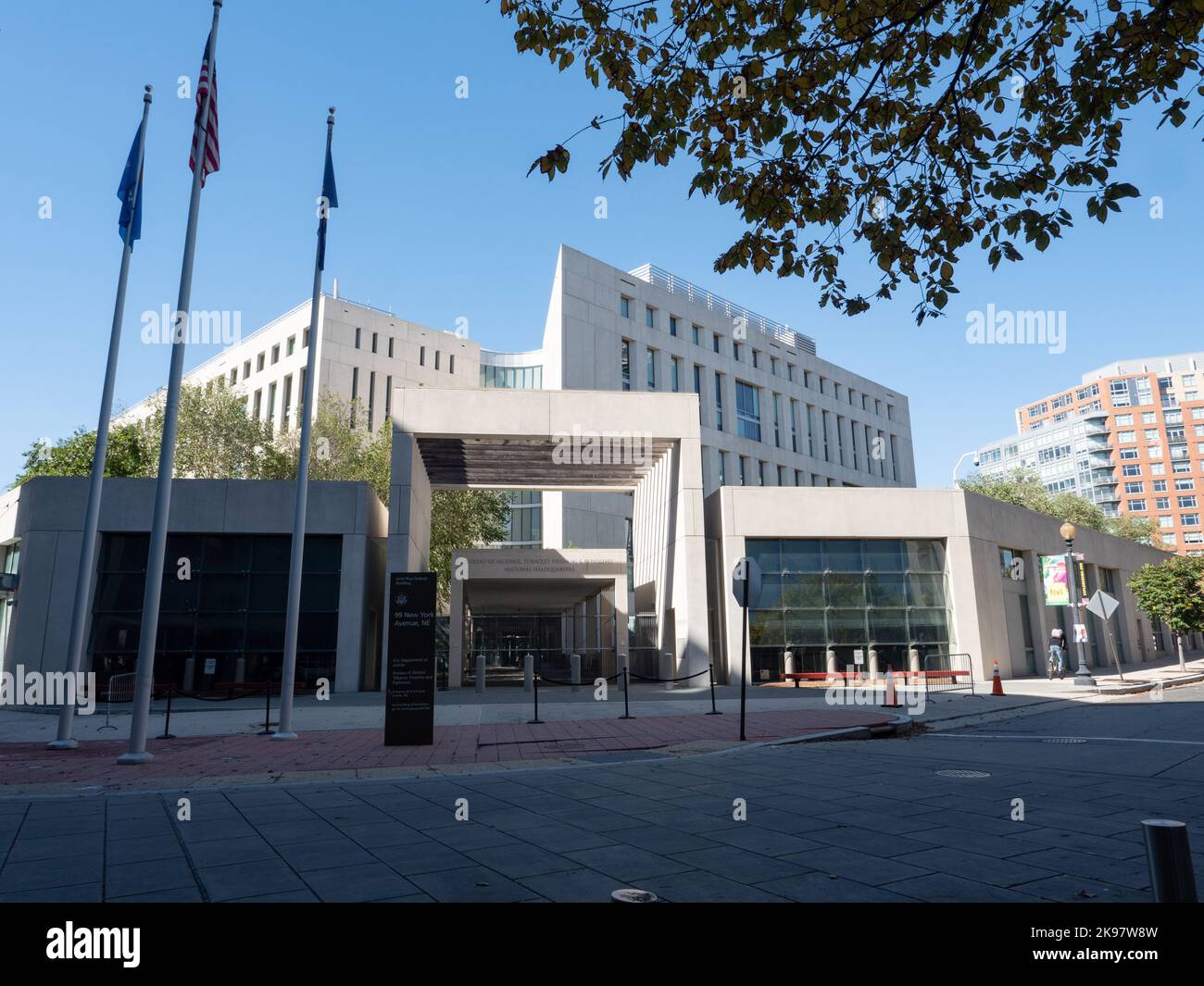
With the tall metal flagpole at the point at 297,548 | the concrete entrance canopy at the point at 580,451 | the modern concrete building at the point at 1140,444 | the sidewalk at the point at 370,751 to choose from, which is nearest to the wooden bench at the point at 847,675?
the concrete entrance canopy at the point at 580,451

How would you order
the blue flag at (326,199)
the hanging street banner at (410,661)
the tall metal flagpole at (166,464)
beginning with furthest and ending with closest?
the blue flag at (326,199) → the hanging street banner at (410,661) → the tall metal flagpole at (166,464)

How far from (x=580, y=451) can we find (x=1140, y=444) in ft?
427

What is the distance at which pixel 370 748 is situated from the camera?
11859 millimetres

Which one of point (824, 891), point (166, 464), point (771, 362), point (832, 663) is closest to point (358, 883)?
point (824, 891)

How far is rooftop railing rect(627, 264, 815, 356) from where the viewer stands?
54.5m

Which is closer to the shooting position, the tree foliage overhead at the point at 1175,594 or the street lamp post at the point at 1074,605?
the street lamp post at the point at 1074,605

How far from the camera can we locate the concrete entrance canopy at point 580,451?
2559 centimetres

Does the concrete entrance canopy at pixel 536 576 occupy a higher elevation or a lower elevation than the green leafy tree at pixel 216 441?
lower

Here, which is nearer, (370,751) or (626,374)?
(370,751)

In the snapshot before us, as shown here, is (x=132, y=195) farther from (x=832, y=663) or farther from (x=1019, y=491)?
(x=1019, y=491)

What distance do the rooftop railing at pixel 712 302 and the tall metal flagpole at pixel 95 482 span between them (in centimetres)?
3873

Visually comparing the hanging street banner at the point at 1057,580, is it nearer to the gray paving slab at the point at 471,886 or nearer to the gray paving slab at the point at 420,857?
the gray paving slab at the point at 420,857

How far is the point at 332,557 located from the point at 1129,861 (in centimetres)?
2436
